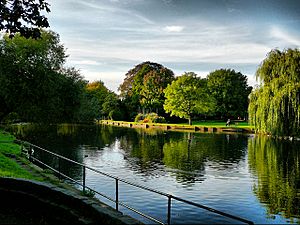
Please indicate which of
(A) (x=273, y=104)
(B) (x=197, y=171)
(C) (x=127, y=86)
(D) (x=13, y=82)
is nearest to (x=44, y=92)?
(D) (x=13, y=82)

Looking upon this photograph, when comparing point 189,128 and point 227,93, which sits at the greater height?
point 227,93

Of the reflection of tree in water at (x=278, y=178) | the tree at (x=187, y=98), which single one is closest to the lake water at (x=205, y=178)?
the reflection of tree in water at (x=278, y=178)

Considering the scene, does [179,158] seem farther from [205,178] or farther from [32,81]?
[32,81]

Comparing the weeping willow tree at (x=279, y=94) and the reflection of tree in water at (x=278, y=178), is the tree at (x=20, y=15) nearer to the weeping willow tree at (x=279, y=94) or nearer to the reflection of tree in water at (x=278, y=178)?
the reflection of tree in water at (x=278, y=178)

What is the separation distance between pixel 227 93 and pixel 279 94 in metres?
46.7

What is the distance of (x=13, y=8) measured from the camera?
868 cm

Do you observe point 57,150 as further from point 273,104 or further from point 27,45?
point 273,104

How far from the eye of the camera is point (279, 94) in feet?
133

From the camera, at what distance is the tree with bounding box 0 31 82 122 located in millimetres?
24641

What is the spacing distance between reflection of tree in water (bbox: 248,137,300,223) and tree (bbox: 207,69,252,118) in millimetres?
51290

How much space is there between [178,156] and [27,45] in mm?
14241

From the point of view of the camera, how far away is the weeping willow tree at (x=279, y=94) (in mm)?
40125

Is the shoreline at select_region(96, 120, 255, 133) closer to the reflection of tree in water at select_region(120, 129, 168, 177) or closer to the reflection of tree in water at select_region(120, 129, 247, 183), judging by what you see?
the reflection of tree in water at select_region(120, 129, 247, 183)

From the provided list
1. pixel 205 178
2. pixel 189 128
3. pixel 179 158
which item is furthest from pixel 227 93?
pixel 205 178
